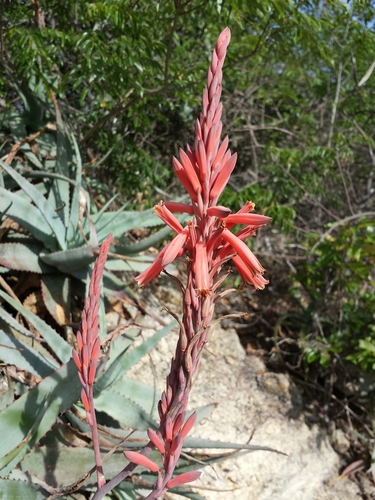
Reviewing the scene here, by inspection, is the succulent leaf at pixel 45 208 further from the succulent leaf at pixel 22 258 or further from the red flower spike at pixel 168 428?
the red flower spike at pixel 168 428

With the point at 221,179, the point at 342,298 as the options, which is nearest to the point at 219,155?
the point at 221,179

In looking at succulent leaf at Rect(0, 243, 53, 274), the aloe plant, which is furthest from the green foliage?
succulent leaf at Rect(0, 243, 53, 274)

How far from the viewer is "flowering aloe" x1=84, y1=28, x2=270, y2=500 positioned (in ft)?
3.49

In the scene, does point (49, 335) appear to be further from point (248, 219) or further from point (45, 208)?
point (248, 219)

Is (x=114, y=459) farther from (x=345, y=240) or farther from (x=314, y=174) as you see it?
(x=314, y=174)

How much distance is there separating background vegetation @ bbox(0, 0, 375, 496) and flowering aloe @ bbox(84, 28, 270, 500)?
5.55ft

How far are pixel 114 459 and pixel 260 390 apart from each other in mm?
2088

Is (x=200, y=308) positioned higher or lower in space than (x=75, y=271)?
lower

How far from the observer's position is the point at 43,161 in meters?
3.62

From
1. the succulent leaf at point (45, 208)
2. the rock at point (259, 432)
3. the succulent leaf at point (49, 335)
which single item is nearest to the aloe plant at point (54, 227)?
the succulent leaf at point (45, 208)

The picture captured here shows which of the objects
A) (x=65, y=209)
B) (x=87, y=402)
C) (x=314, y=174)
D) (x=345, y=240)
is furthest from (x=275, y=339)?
(x=87, y=402)

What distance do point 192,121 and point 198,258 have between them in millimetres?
4266

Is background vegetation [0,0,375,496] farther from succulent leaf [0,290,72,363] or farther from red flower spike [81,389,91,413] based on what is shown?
red flower spike [81,389,91,413]

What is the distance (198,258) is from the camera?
1089 mm
